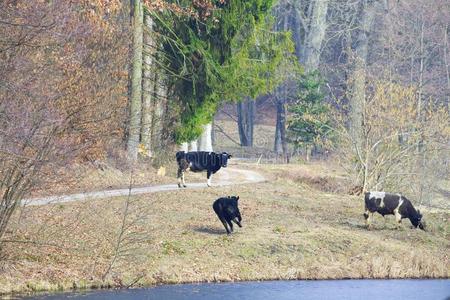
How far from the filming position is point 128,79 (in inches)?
1508

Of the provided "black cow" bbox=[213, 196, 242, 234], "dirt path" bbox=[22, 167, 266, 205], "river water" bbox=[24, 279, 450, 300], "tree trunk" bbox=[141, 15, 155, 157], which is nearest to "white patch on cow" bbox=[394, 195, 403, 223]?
"river water" bbox=[24, 279, 450, 300]

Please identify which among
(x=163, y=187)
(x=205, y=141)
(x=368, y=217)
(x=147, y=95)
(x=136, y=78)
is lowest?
(x=368, y=217)

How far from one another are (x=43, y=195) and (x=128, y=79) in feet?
38.3

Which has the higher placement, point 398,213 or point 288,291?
point 398,213

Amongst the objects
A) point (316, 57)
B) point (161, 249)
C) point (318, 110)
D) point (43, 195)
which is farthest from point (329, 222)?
point (316, 57)

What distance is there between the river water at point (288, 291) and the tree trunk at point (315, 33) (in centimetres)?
3646

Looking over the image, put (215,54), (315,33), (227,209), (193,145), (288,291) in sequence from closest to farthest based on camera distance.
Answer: (288,291), (227,209), (215,54), (193,145), (315,33)

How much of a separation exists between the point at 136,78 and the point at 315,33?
2733cm

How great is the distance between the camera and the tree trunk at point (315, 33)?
62.2m

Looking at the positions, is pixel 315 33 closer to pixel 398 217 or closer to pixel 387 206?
pixel 398 217

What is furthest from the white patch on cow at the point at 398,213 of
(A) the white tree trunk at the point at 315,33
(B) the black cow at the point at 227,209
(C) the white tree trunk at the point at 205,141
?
(A) the white tree trunk at the point at 315,33

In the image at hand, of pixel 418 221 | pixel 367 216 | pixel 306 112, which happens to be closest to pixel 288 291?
pixel 367 216

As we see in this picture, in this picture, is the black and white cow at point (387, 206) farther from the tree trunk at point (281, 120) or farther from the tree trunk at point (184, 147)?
the tree trunk at point (281, 120)

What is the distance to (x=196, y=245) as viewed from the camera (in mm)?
27016
